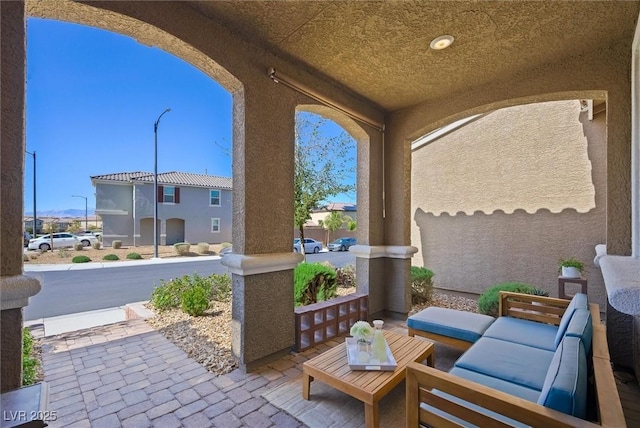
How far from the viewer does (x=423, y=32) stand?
2.71 meters

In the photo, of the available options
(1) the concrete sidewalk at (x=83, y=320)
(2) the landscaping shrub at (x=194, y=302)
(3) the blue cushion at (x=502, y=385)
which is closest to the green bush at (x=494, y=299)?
(3) the blue cushion at (x=502, y=385)

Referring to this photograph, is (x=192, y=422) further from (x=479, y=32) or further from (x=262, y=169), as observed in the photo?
(x=479, y=32)

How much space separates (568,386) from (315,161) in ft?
20.1

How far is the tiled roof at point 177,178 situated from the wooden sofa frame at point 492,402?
69.7ft

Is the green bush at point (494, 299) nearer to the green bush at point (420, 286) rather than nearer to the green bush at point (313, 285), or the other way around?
the green bush at point (420, 286)

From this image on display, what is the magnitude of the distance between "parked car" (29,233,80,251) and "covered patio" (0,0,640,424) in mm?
22780

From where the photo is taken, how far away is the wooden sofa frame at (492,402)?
1.23 meters

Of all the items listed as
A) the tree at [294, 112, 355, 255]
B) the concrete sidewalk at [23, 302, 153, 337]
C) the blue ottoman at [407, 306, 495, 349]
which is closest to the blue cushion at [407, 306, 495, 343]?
the blue ottoman at [407, 306, 495, 349]

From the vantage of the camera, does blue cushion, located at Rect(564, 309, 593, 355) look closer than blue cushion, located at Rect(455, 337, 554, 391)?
Yes

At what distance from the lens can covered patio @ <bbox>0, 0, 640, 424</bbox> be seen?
201cm

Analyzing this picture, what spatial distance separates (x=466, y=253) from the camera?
252 inches

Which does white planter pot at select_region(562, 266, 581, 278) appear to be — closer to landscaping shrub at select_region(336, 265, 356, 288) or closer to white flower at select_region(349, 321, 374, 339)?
landscaping shrub at select_region(336, 265, 356, 288)

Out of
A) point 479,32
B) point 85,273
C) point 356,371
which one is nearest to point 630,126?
point 479,32

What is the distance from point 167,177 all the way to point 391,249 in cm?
2071
